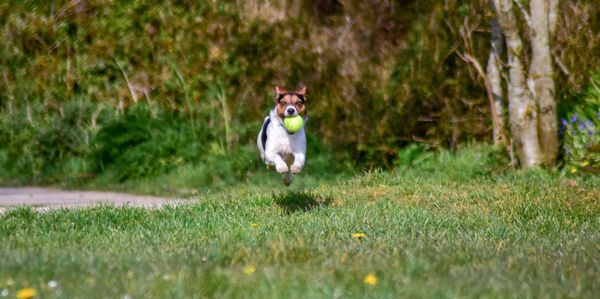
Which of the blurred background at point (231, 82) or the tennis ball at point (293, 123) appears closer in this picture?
the tennis ball at point (293, 123)

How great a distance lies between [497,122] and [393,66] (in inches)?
70.4

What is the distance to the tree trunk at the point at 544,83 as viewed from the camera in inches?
298

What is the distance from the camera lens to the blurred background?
909 centimetres

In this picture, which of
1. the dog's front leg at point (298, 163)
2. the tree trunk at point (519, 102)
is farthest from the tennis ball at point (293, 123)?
the tree trunk at point (519, 102)

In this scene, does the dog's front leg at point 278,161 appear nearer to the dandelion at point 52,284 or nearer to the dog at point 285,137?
the dog at point 285,137

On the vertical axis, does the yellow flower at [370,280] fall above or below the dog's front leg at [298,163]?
below

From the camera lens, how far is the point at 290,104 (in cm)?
493

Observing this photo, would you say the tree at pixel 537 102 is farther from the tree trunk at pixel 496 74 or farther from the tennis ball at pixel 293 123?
the tennis ball at pixel 293 123

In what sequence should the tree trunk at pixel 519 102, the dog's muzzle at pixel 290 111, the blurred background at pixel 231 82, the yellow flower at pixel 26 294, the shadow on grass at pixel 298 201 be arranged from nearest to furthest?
the yellow flower at pixel 26 294
the dog's muzzle at pixel 290 111
the shadow on grass at pixel 298 201
the tree trunk at pixel 519 102
the blurred background at pixel 231 82

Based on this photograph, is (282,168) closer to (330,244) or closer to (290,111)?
(290,111)

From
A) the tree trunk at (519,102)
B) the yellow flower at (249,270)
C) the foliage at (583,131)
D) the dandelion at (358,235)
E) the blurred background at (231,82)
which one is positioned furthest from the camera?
the blurred background at (231,82)

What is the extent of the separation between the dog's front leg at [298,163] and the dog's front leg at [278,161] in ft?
0.22

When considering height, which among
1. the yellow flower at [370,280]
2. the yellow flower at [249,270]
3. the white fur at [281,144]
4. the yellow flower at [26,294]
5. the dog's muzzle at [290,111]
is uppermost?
the dog's muzzle at [290,111]

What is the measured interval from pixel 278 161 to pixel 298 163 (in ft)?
0.49
